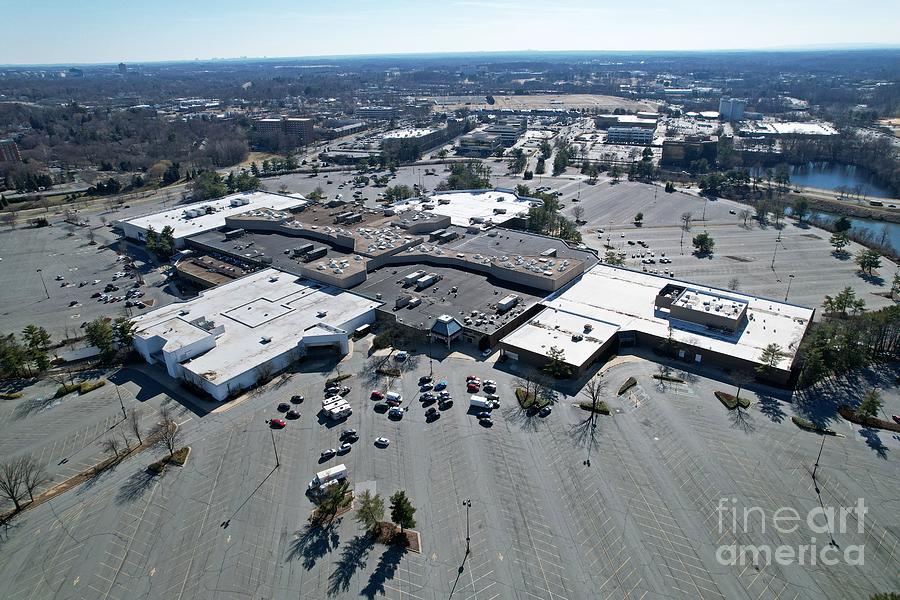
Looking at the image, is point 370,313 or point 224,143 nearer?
point 370,313

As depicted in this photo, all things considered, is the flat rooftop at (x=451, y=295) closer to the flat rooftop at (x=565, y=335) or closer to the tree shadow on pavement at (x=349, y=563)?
the flat rooftop at (x=565, y=335)

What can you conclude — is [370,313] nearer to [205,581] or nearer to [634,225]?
[205,581]

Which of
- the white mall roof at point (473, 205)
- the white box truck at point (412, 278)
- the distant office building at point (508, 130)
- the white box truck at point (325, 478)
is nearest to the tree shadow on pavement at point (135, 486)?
the white box truck at point (325, 478)

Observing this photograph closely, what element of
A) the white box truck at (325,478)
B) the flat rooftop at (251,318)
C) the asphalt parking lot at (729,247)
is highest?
the flat rooftop at (251,318)

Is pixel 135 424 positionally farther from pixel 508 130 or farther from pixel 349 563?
pixel 508 130

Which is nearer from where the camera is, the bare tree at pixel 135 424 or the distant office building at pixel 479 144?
the bare tree at pixel 135 424

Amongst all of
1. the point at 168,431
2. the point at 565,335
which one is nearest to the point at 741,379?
the point at 565,335

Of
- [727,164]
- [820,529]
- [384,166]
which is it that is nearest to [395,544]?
[820,529]
